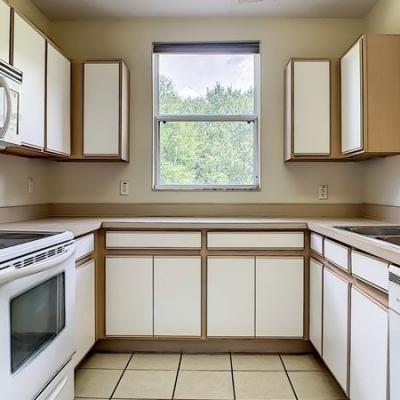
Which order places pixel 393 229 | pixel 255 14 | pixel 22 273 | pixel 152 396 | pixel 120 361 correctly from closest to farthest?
pixel 22 273 → pixel 152 396 → pixel 393 229 → pixel 120 361 → pixel 255 14

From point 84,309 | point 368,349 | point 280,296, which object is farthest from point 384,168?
point 84,309

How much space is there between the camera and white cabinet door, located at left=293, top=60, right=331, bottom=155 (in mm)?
2711

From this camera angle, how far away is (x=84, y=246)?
7.30 feet

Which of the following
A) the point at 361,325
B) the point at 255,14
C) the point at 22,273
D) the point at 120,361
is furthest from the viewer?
the point at 255,14

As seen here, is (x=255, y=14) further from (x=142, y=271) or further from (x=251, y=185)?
(x=142, y=271)

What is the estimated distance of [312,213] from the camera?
2.97 metres

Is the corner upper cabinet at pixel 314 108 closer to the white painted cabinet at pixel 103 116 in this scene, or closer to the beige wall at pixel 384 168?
the beige wall at pixel 384 168

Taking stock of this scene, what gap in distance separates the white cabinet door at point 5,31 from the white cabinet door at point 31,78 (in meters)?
0.06

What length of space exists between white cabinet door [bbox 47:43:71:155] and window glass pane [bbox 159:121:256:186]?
2.47ft

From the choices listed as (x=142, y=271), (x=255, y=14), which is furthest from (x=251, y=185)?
(x=255, y=14)

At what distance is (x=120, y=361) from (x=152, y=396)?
49 cm

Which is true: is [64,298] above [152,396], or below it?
above

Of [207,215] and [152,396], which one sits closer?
[152,396]

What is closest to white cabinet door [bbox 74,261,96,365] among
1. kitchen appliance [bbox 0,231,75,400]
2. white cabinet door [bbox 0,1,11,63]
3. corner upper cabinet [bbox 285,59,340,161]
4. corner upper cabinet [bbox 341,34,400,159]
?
kitchen appliance [bbox 0,231,75,400]
